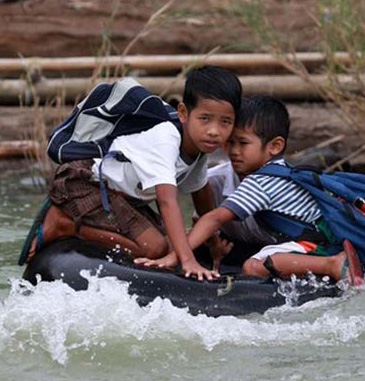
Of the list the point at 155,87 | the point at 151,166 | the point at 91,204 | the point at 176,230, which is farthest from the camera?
the point at 155,87

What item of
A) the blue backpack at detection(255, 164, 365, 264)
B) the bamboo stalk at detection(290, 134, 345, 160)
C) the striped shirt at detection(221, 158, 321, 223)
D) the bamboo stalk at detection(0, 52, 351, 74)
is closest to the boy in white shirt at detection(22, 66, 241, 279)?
the striped shirt at detection(221, 158, 321, 223)

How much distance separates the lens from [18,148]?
35.4 feet

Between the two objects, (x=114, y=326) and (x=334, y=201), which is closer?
(x=114, y=326)

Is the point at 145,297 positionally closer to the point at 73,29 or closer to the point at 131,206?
→ the point at 131,206

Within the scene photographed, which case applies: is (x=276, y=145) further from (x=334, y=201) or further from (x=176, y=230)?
(x=176, y=230)

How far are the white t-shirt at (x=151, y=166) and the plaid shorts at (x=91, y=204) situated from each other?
58 mm

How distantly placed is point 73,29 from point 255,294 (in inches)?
247

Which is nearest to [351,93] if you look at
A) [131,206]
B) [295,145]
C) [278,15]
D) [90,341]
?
[295,145]

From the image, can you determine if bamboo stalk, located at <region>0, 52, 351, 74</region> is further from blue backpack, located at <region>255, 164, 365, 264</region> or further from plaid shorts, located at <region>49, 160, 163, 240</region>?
blue backpack, located at <region>255, 164, 365, 264</region>

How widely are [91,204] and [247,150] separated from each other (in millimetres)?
804

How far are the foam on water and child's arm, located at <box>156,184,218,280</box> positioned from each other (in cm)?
28

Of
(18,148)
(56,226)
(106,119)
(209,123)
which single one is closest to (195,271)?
(209,123)

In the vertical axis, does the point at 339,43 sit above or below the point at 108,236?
above

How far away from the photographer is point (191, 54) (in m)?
12.1
